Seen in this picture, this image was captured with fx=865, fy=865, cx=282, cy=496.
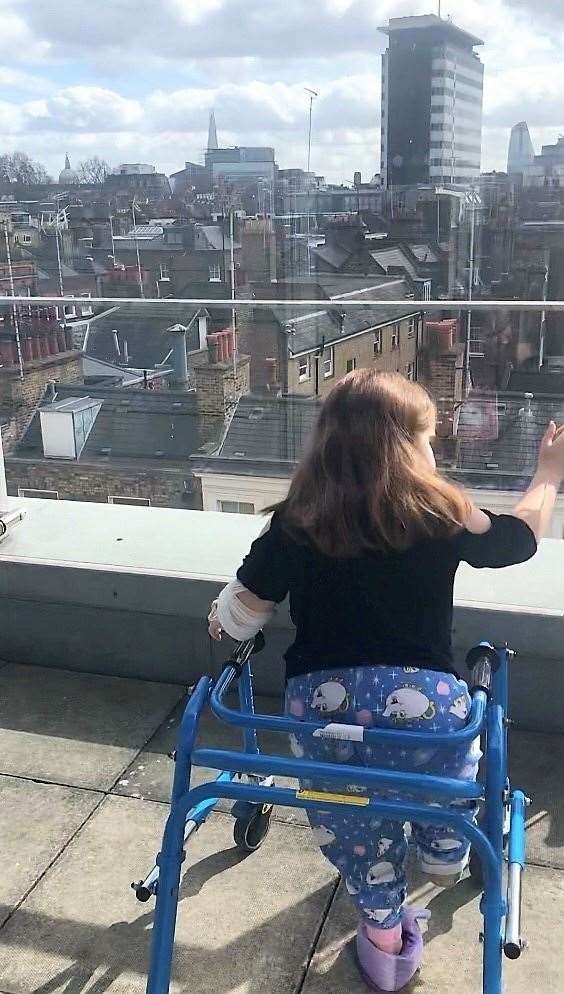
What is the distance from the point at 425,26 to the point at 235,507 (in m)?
5.17

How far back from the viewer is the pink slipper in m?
1.69

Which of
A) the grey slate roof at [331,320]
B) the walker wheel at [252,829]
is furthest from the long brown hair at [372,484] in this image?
the grey slate roof at [331,320]

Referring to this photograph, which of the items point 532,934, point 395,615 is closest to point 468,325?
point 395,615

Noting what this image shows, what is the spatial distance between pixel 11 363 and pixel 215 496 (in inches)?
36.1

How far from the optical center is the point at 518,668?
2.51m

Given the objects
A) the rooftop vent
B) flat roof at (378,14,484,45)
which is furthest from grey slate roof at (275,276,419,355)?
flat roof at (378,14,484,45)

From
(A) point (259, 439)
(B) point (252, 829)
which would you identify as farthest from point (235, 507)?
(B) point (252, 829)

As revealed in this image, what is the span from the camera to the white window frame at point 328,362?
253 centimetres

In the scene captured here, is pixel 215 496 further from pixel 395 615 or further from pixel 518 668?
pixel 395 615

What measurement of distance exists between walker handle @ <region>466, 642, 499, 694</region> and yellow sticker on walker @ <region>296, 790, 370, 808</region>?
0.34 m

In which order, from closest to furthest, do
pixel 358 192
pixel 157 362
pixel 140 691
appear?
pixel 140 691 < pixel 157 362 < pixel 358 192

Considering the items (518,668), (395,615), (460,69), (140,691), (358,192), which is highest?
(460,69)

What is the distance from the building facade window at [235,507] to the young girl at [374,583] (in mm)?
1518

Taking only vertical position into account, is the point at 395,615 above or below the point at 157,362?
below
